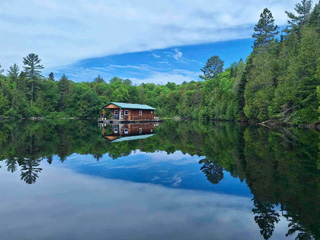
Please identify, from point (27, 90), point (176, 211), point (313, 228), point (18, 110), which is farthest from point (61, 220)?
point (27, 90)

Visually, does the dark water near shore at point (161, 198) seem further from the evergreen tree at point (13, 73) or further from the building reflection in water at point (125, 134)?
the evergreen tree at point (13, 73)

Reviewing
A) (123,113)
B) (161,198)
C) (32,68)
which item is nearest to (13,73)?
(32,68)

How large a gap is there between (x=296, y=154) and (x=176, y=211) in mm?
9351

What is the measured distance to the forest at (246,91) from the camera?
3244 centimetres

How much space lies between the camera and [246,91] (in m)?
48.1

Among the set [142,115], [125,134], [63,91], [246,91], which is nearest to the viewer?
[125,134]

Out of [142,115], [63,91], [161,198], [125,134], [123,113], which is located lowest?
[161,198]

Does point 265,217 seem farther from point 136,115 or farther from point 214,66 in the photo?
point 214,66

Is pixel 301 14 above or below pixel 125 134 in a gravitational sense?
above

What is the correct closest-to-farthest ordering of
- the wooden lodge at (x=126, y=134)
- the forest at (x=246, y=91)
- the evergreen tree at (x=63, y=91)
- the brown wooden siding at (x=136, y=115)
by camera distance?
the wooden lodge at (x=126, y=134), the forest at (x=246, y=91), the brown wooden siding at (x=136, y=115), the evergreen tree at (x=63, y=91)

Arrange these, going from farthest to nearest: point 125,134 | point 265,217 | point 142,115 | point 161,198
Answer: point 142,115 < point 125,134 < point 161,198 < point 265,217

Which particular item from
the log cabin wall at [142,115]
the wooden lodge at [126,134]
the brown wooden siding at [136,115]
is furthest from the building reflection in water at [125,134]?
the log cabin wall at [142,115]

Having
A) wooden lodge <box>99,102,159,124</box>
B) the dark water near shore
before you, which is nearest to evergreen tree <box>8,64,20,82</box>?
wooden lodge <box>99,102,159,124</box>

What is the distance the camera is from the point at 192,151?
15.1 m
